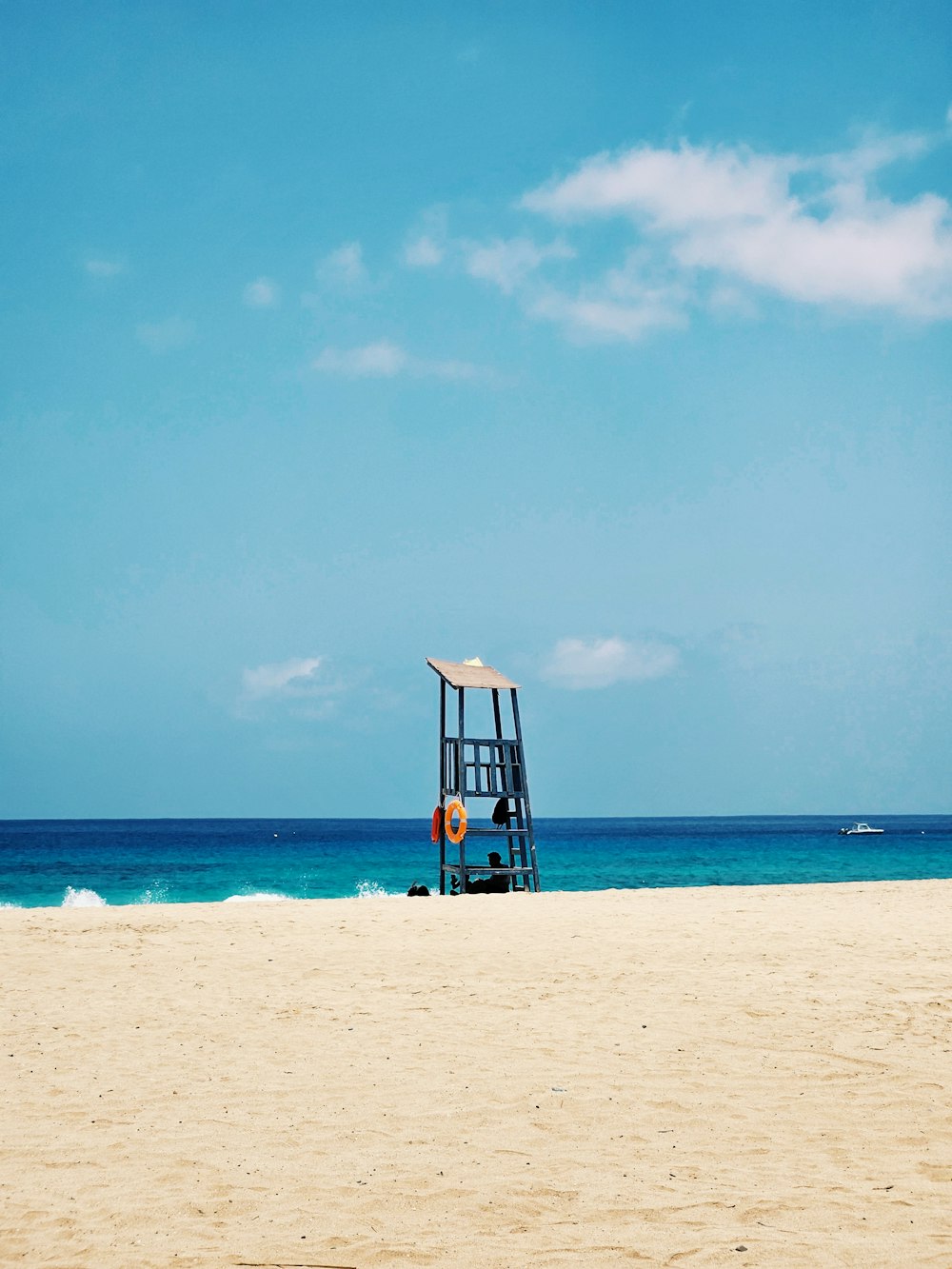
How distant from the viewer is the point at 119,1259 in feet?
15.7

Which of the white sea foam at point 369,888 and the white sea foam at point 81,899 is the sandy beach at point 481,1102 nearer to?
the white sea foam at point 81,899

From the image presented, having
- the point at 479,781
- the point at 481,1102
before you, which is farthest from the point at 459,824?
the point at 481,1102

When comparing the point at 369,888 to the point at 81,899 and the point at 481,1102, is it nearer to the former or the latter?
the point at 81,899

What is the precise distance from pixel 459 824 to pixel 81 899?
19.5 meters

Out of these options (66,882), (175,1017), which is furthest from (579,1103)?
(66,882)

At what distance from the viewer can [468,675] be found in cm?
2353

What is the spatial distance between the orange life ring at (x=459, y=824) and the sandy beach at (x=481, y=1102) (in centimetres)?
882

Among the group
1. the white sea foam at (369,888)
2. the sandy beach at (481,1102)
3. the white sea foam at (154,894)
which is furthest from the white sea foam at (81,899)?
the sandy beach at (481,1102)

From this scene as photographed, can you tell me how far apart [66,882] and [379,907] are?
3122cm

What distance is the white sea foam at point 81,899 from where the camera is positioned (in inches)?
1375

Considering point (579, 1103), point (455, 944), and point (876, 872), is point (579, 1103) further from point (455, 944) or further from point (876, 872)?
point (876, 872)

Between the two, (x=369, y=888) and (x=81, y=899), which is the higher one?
(x=81, y=899)

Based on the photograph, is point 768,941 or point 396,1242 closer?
point 396,1242

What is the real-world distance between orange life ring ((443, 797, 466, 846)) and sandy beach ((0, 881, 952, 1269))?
882cm
